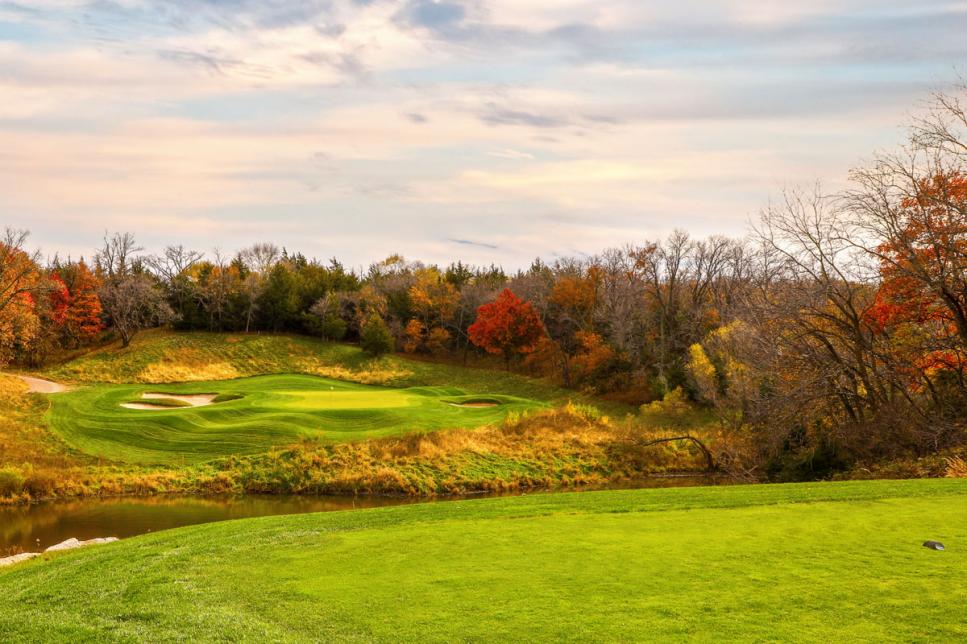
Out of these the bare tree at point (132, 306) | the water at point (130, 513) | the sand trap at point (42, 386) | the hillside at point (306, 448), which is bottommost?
the water at point (130, 513)

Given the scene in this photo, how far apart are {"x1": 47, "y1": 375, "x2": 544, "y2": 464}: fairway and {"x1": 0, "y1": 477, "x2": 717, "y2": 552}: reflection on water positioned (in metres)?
4.55

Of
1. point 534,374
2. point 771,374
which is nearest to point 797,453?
point 771,374

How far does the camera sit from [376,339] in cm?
6762

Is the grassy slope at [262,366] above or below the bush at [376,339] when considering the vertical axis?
below

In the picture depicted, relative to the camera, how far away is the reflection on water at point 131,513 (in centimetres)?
2197

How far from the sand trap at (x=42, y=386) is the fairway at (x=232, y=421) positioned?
2510 millimetres

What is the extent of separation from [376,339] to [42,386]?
1093 inches

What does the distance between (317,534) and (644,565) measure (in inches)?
243

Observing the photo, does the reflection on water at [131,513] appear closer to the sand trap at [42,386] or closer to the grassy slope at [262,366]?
the sand trap at [42,386]

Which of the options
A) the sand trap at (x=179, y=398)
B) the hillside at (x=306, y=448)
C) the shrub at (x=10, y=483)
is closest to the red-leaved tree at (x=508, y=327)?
the hillside at (x=306, y=448)

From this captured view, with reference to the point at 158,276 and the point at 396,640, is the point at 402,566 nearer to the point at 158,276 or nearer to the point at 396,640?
the point at 396,640

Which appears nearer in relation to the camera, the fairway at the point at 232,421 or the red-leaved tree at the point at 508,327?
the fairway at the point at 232,421

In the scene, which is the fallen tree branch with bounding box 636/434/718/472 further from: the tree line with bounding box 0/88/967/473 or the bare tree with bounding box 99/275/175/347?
the bare tree with bounding box 99/275/175/347

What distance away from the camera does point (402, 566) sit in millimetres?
9836
